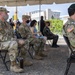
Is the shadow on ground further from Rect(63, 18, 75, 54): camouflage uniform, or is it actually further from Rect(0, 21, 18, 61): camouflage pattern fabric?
Rect(63, 18, 75, 54): camouflage uniform

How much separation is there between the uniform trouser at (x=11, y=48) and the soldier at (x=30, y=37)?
150 cm

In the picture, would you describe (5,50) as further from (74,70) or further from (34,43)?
(34,43)

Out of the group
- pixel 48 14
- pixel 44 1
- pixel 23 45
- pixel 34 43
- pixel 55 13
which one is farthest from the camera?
pixel 55 13

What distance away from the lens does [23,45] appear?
5.93 meters

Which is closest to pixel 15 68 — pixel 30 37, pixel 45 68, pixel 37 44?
pixel 45 68

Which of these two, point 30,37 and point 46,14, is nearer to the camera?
point 30,37

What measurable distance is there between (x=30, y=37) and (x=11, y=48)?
189 cm

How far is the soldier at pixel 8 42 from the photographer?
17.1 feet

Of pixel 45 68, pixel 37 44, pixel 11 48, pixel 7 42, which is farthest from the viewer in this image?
pixel 37 44

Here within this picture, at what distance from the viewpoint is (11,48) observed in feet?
17.1

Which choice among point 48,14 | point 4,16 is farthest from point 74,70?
point 48,14

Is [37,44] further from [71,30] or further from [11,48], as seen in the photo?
[71,30]

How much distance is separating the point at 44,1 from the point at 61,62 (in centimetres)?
627

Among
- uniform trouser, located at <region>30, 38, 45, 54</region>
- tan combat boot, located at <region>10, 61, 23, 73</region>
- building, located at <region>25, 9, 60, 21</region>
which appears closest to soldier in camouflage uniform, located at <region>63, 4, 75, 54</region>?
tan combat boot, located at <region>10, 61, 23, 73</region>
